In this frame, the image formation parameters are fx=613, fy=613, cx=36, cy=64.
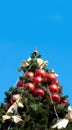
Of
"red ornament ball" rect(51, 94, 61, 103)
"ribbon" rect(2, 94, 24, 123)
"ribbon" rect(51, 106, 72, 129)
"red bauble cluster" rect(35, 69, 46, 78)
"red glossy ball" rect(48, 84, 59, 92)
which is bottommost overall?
"ribbon" rect(51, 106, 72, 129)

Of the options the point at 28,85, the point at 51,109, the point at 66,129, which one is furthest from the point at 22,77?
the point at 66,129

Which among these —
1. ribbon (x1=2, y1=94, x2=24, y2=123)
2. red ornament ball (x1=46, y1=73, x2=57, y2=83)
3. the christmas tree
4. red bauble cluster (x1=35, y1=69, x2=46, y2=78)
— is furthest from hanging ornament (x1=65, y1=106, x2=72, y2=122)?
red bauble cluster (x1=35, y1=69, x2=46, y2=78)

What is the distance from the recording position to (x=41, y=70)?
1803 cm

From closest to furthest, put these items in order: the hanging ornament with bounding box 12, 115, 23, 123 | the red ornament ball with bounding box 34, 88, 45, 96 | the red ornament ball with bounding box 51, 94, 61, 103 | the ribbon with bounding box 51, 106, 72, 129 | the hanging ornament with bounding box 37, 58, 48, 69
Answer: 1. the ribbon with bounding box 51, 106, 72, 129
2. the hanging ornament with bounding box 12, 115, 23, 123
3. the red ornament ball with bounding box 51, 94, 61, 103
4. the red ornament ball with bounding box 34, 88, 45, 96
5. the hanging ornament with bounding box 37, 58, 48, 69

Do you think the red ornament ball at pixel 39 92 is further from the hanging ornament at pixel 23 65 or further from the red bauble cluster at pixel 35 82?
the hanging ornament at pixel 23 65

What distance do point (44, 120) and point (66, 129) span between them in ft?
3.02

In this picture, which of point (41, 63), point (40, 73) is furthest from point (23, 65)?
point (40, 73)

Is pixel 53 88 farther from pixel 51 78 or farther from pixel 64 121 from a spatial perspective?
pixel 64 121

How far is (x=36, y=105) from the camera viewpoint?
16.3 meters

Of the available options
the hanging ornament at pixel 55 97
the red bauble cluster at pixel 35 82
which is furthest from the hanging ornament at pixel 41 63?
the hanging ornament at pixel 55 97

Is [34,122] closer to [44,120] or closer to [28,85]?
[44,120]

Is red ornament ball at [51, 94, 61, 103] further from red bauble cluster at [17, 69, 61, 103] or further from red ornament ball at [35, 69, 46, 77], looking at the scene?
red ornament ball at [35, 69, 46, 77]

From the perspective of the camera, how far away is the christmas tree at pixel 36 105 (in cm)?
1602

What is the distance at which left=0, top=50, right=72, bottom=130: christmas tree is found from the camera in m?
16.0
